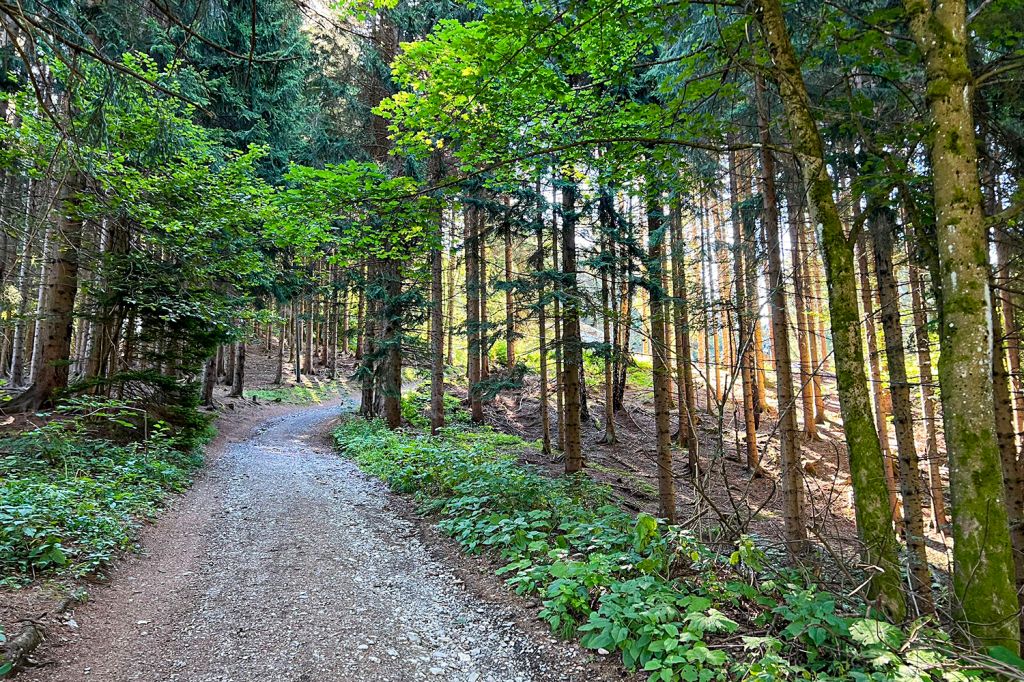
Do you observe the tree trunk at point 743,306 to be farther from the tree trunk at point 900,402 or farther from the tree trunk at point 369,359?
the tree trunk at point 369,359

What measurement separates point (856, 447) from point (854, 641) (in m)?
1.21

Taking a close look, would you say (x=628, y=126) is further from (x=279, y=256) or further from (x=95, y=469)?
(x=279, y=256)

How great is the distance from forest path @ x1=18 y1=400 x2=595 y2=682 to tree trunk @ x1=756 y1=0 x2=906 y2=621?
214 centimetres

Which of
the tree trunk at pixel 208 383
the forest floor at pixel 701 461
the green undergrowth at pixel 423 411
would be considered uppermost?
the tree trunk at pixel 208 383

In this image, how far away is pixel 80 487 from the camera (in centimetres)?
652

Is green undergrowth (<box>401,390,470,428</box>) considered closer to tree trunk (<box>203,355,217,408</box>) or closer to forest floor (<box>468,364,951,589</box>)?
forest floor (<box>468,364,951,589</box>)

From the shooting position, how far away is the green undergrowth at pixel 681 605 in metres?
2.95

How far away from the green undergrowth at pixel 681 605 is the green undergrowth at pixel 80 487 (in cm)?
392

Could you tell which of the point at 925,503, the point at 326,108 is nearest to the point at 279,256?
the point at 326,108

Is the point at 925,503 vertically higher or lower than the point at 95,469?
lower

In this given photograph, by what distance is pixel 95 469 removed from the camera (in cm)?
775

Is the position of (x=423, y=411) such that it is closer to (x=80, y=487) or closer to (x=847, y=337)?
(x=80, y=487)

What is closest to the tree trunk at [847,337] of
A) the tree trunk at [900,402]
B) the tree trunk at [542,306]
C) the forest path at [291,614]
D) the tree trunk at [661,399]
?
the forest path at [291,614]

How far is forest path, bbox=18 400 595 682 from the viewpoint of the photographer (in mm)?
3721
